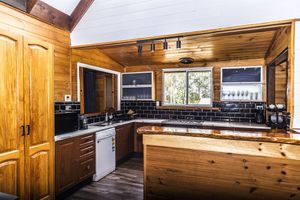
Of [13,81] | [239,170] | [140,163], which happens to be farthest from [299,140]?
[140,163]

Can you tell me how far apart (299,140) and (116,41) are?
2.68m

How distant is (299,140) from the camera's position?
1.45 meters

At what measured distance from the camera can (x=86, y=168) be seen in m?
3.13

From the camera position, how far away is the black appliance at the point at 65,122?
284 centimetres

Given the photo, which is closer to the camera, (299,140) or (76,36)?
(299,140)

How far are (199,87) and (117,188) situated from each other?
2934 mm

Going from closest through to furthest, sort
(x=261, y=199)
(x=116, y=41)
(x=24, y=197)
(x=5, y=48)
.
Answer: (x=261, y=199) < (x=5, y=48) < (x=24, y=197) < (x=116, y=41)

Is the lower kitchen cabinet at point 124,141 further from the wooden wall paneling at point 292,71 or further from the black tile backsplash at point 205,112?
the wooden wall paneling at point 292,71

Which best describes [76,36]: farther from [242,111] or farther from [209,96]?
[242,111]

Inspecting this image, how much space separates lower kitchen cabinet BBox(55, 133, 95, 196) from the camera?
2646mm

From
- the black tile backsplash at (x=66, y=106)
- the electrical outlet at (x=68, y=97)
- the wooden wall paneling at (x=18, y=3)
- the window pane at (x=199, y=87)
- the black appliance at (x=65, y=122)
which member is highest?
the wooden wall paneling at (x=18, y=3)

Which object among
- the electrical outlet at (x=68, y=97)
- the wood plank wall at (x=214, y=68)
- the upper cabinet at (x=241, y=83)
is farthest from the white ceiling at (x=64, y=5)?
the upper cabinet at (x=241, y=83)

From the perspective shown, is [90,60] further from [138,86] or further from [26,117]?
[26,117]

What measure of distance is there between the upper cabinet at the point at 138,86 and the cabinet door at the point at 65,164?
248 cm
